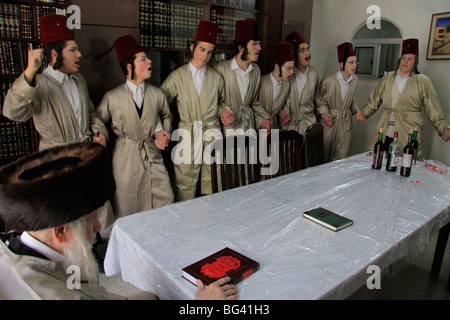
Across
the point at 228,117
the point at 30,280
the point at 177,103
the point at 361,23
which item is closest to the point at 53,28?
the point at 177,103

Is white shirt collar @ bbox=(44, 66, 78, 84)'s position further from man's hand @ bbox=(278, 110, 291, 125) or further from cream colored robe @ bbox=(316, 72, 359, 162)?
cream colored robe @ bbox=(316, 72, 359, 162)

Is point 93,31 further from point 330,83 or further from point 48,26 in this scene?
point 330,83

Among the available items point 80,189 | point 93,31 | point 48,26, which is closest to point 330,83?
point 93,31

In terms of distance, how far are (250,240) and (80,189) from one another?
0.69 meters

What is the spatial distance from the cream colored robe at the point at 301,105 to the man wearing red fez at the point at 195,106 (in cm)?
95

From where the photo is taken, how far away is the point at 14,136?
2.35 metres

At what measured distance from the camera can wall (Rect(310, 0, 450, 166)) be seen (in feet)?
11.8

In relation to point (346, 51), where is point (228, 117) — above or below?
below

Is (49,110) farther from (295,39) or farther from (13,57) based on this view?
(295,39)

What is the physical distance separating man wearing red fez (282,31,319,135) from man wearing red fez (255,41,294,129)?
0.11 meters

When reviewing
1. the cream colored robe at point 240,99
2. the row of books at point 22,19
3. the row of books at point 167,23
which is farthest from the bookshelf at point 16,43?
the cream colored robe at point 240,99

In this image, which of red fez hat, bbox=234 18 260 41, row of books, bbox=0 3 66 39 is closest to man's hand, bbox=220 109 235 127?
red fez hat, bbox=234 18 260 41

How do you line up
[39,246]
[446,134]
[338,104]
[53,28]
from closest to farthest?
[39,246] → [53,28] → [446,134] → [338,104]

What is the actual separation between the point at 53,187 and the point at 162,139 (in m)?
1.57
